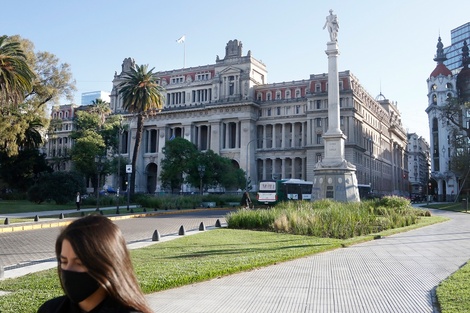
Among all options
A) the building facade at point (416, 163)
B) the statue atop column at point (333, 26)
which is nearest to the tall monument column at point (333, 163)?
the statue atop column at point (333, 26)

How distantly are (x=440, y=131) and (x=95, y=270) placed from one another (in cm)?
10467

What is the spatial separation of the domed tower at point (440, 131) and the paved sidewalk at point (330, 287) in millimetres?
85367

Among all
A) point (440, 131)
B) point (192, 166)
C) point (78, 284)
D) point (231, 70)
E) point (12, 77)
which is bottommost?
point (78, 284)

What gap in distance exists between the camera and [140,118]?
50.4 m

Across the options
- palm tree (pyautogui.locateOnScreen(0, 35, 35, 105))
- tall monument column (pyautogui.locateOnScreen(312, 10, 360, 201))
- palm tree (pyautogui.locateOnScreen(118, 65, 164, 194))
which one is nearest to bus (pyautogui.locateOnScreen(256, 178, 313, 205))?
tall monument column (pyautogui.locateOnScreen(312, 10, 360, 201))

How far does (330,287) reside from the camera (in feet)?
30.1

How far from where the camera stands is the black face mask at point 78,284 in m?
2.30

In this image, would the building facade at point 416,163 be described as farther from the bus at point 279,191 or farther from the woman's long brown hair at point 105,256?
the woman's long brown hair at point 105,256

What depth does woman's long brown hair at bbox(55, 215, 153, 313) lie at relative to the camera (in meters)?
2.29

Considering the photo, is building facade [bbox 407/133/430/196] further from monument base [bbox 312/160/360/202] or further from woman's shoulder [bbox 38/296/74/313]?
woman's shoulder [bbox 38/296/74/313]

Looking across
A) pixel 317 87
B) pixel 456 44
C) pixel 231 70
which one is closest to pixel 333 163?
pixel 317 87

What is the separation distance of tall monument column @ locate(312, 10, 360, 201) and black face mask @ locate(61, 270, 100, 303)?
38.7 meters

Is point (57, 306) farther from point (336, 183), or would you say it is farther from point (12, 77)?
point (336, 183)

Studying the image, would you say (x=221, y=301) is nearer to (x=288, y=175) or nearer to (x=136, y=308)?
(x=136, y=308)
